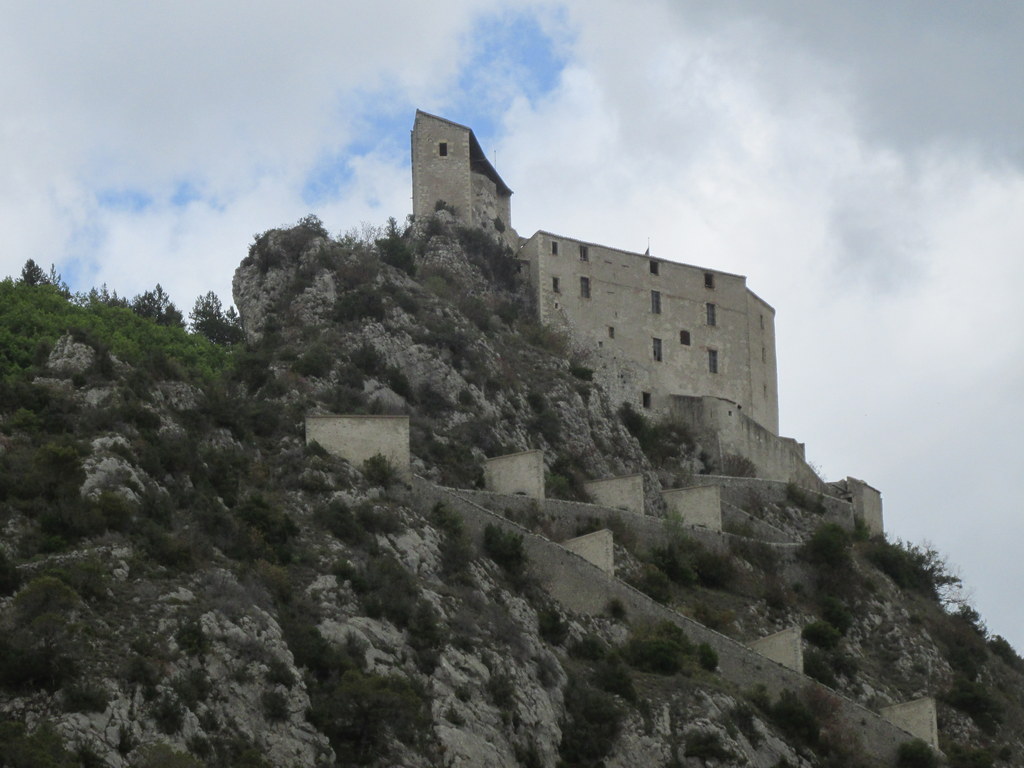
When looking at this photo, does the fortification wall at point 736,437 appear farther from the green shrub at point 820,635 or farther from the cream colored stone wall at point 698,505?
the green shrub at point 820,635

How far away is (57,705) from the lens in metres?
34.7

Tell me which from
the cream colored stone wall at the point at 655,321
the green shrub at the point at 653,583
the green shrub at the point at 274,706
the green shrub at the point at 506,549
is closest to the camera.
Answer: the green shrub at the point at 274,706

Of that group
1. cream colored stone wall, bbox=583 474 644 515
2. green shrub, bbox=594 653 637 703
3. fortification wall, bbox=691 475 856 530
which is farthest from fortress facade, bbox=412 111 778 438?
green shrub, bbox=594 653 637 703

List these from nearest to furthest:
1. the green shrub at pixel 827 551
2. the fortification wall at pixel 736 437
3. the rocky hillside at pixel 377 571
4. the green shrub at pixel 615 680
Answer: the rocky hillside at pixel 377 571 → the green shrub at pixel 615 680 → the green shrub at pixel 827 551 → the fortification wall at pixel 736 437

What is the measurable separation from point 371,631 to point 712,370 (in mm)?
33872

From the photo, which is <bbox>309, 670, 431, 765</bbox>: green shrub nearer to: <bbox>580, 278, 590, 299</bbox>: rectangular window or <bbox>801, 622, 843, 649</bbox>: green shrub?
<bbox>801, 622, 843, 649</bbox>: green shrub

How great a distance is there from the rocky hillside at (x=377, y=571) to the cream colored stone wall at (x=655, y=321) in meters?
1.79

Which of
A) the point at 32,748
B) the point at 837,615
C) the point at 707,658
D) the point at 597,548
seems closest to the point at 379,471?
the point at 597,548

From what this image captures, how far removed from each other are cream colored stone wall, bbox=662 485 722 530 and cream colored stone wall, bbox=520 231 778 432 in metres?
10.9

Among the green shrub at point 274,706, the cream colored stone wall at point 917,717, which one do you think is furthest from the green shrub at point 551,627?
the green shrub at point 274,706

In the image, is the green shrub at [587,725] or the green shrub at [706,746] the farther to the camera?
the green shrub at [706,746]

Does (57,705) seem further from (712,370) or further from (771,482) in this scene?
(712,370)

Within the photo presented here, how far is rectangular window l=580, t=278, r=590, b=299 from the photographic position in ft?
241

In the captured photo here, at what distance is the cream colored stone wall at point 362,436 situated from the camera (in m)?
50.8
